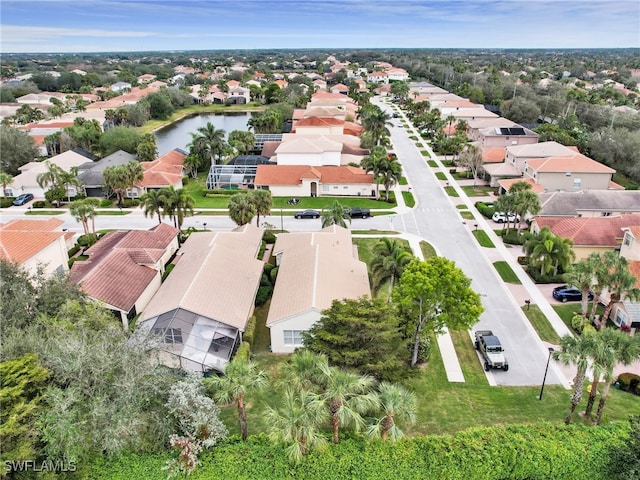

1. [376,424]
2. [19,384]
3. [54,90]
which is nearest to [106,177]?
[19,384]

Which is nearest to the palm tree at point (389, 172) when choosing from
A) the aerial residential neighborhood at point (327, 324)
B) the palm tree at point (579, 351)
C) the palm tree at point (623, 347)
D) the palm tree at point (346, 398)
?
the aerial residential neighborhood at point (327, 324)

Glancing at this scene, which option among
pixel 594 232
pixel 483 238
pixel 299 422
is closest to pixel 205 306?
pixel 299 422

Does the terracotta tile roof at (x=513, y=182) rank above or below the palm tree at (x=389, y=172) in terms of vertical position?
below

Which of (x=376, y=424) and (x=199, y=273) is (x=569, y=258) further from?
(x=199, y=273)

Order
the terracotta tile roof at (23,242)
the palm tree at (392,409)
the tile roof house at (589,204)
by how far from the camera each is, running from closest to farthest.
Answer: the palm tree at (392,409) → the terracotta tile roof at (23,242) → the tile roof house at (589,204)

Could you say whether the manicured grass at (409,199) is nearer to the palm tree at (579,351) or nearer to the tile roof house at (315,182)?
the tile roof house at (315,182)

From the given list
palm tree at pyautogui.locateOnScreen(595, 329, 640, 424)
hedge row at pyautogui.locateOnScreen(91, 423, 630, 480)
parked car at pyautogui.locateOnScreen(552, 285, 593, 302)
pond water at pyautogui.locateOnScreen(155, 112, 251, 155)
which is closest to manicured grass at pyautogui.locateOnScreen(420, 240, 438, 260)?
parked car at pyautogui.locateOnScreen(552, 285, 593, 302)

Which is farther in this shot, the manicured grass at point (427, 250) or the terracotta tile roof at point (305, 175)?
the terracotta tile roof at point (305, 175)
